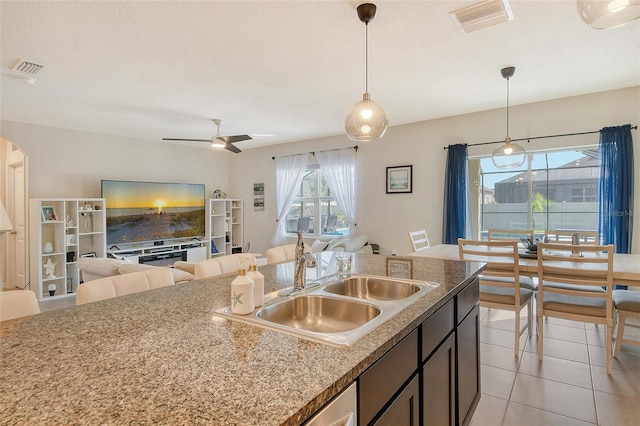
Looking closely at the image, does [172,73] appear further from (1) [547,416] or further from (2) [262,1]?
(1) [547,416]

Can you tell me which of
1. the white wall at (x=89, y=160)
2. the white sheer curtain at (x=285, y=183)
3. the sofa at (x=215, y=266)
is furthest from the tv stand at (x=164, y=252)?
the sofa at (x=215, y=266)

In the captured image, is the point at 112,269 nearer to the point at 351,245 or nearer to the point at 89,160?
the point at 351,245

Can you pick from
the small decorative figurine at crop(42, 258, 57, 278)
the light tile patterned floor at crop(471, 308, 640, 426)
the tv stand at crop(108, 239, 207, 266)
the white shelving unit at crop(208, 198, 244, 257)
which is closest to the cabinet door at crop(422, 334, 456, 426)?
the light tile patterned floor at crop(471, 308, 640, 426)

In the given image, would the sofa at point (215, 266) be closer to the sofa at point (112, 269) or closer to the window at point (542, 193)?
the sofa at point (112, 269)

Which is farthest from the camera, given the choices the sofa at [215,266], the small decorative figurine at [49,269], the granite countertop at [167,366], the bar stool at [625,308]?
the small decorative figurine at [49,269]

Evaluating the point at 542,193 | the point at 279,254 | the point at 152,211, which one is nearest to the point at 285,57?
the point at 279,254

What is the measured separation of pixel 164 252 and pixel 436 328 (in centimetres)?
578

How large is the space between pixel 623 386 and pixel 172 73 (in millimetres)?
4409

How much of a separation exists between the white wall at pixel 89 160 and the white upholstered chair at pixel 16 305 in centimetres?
489

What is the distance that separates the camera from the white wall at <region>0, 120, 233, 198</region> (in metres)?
5.03

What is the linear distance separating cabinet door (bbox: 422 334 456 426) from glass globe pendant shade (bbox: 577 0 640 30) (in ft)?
4.64

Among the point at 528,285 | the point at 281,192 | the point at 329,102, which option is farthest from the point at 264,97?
the point at 528,285

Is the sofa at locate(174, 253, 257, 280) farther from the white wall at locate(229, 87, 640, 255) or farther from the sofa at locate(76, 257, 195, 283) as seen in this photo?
the white wall at locate(229, 87, 640, 255)

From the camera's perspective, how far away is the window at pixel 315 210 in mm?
6353
